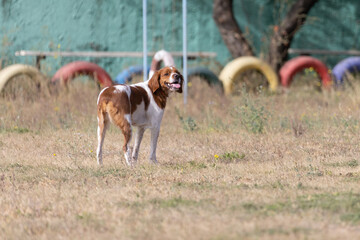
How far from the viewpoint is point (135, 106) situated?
7578mm

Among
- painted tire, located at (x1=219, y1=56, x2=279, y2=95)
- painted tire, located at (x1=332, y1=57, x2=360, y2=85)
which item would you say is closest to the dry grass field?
painted tire, located at (x1=219, y1=56, x2=279, y2=95)

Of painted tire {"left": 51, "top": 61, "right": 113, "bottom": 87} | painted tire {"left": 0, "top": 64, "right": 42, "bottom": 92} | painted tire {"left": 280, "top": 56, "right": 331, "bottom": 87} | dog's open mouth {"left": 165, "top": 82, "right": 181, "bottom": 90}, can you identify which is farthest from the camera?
painted tire {"left": 280, "top": 56, "right": 331, "bottom": 87}

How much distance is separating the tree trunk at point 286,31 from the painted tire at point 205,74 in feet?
8.76

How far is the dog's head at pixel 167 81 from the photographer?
773cm

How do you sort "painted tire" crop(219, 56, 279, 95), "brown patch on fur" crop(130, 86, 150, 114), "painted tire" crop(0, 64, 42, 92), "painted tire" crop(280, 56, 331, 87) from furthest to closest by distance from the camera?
1. "painted tire" crop(280, 56, 331, 87)
2. "painted tire" crop(219, 56, 279, 95)
3. "painted tire" crop(0, 64, 42, 92)
4. "brown patch on fur" crop(130, 86, 150, 114)

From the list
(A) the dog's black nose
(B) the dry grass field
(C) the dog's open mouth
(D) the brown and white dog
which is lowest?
(B) the dry grass field

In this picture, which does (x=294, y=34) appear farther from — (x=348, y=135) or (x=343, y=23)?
(x=348, y=135)

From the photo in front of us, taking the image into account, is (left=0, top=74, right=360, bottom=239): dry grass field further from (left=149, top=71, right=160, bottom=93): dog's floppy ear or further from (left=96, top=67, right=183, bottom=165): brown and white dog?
(left=149, top=71, right=160, bottom=93): dog's floppy ear

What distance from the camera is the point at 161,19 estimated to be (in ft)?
54.1

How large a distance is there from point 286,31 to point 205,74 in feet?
11.1

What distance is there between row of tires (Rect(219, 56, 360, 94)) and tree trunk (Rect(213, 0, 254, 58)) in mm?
1180

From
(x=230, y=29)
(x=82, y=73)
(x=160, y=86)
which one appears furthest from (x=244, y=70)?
(x=160, y=86)

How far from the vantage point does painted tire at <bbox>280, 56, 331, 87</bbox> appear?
15.8 m

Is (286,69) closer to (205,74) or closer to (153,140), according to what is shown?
(205,74)
